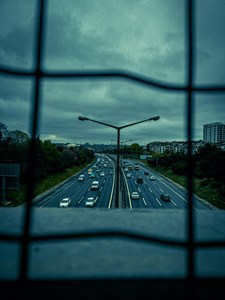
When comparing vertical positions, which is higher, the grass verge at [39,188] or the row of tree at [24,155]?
the row of tree at [24,155]

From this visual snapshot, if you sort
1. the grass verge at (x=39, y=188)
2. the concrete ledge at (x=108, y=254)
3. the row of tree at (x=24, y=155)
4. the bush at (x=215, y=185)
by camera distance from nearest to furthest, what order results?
the concrete ledge at (x=108, y=254) < the grass verge at (x=39, y=188) < the row of tree at (x=24, y=155) < the bush at (x=215, y=185)

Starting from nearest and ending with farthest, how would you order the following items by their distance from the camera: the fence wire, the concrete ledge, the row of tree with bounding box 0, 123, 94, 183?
the fence wire
the concrete ledge
the row of tree with bounding box 0, 123, 94, 183

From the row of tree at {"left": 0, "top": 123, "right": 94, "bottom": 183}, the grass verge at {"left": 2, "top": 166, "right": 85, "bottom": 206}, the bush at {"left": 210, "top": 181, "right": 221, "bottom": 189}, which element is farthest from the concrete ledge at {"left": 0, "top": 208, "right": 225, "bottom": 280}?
the bush at {"left": 210, "top": 181, "right": 221, "bottom": 189}

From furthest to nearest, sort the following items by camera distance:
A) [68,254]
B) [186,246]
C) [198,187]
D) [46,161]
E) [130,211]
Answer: [46,161]
[198,187]
[130,211]
[68,254]
[186,246]

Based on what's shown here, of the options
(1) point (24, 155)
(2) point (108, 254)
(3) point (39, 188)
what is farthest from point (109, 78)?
(3) point (39, 188)

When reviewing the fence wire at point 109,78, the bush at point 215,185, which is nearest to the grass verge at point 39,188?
the fence wire at point 109,78

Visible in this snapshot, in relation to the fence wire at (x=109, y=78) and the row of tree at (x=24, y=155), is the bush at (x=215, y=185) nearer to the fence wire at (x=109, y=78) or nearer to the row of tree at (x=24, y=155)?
the row of tree at (x=24, y=155)

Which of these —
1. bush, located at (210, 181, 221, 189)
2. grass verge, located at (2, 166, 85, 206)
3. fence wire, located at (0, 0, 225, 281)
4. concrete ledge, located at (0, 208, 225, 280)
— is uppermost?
fence wire, located at (0, 0, 225, 281)

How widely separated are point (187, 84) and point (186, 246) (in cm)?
57

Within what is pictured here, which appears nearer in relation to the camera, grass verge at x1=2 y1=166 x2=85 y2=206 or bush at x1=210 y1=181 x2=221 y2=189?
grass verge at x1=2 y1=166 x2=85 y2=206

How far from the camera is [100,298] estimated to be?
0.71 metres

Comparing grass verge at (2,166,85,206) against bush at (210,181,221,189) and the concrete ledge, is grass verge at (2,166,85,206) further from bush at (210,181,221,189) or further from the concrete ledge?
bush at (210,181,221,189)

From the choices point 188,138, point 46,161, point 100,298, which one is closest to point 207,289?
point 100,298

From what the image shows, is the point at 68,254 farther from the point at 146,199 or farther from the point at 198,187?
the point at 198,187
